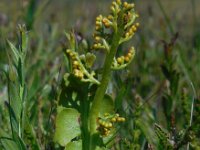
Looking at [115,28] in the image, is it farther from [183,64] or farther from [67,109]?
[183,64]

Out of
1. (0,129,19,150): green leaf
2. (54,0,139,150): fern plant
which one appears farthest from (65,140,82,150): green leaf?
(0,129,19,150): green leaf

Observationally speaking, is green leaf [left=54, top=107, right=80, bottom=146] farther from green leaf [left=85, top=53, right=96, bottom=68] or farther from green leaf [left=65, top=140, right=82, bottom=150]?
green leaf [left=85, top=53, right=96, bottom=68]

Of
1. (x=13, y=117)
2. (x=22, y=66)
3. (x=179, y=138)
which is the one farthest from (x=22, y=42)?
(x=179, y=138)

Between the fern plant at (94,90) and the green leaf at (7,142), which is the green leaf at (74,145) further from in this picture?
the green leaf at (7,142)

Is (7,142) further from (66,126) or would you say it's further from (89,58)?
(89,58)

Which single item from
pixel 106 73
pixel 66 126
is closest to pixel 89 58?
pixel 106 73

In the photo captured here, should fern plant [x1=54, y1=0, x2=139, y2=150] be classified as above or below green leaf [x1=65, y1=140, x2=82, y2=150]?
above
